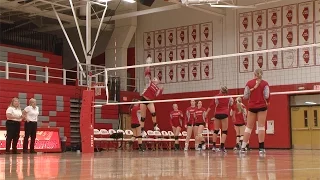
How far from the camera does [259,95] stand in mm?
10570

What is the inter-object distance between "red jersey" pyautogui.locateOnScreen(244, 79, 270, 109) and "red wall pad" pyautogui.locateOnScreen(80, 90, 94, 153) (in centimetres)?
618

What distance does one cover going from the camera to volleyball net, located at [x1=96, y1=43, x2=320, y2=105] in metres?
22.0

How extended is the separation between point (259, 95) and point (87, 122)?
655cm

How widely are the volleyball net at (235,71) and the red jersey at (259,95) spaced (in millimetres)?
8871

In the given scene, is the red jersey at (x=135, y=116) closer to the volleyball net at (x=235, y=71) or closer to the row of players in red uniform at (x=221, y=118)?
the row of players in red uniform at (x=221, y=118)

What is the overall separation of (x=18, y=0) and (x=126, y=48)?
6.58 m

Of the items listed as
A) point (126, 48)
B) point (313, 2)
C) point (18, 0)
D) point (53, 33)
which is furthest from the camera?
point (53, 33)

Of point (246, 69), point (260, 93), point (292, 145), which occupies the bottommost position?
point (292, 145)

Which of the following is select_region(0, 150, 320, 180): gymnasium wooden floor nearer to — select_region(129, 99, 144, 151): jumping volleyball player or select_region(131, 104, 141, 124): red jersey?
select_region(129, 99, 144, 151): jumping volleyball player

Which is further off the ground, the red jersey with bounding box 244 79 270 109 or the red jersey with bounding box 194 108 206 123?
the red jersey with bounding box 244 79 270 109

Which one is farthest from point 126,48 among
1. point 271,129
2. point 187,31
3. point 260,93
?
point 260,93

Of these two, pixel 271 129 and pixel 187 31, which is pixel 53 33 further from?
pixel 271 129

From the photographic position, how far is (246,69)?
77.8 feet

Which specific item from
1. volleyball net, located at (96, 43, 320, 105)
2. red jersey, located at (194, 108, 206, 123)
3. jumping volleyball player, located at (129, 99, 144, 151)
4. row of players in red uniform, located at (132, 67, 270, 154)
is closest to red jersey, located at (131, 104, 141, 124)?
jumping volleyball player, located at (129, 99, 144, 151)
